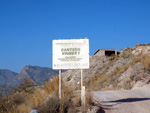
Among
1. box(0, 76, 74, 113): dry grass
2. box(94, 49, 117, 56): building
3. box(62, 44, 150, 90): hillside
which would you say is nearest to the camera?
box(0, 76, 74, 113): dry grass

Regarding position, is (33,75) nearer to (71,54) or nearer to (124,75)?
(124,75)

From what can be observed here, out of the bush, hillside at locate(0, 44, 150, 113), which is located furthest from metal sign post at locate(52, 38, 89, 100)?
the bush

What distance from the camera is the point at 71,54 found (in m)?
11.5

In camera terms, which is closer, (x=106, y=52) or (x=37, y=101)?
(x=37, y=101)

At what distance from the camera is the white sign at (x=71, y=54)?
1148 cm

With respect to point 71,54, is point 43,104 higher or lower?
lower

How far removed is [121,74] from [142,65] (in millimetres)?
2713

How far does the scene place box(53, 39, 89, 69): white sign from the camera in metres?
11.5

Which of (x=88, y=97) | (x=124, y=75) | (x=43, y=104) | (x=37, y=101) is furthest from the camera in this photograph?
(x=124, y=75)

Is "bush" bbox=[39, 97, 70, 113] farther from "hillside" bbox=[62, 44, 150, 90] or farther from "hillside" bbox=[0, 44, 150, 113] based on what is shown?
"hillside" bbox=[62, 44, 150, 90]

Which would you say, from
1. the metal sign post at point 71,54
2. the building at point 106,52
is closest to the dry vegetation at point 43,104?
the metal sign post at point 71,54

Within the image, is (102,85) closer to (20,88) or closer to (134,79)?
(134,79)

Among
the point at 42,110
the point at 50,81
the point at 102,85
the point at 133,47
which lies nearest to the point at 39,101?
the point at 42,110

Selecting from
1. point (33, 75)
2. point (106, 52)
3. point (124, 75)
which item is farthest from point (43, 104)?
point (33, 75)
